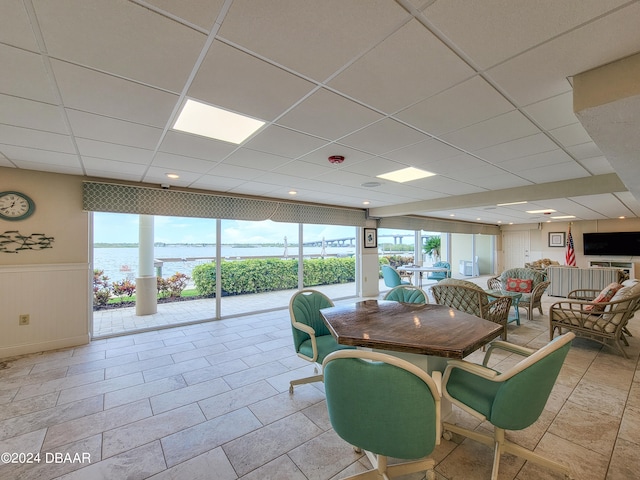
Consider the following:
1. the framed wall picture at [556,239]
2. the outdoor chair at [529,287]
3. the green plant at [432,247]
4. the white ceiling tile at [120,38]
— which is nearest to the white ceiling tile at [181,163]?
the white ceiling tile at [120,38]

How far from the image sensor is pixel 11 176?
343 centimetres

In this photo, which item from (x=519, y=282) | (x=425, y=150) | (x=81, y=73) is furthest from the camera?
(x=519, y=282)

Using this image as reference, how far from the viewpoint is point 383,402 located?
1208 millimetres

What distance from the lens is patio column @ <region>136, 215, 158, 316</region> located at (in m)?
5.22

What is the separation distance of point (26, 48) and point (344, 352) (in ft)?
6.63

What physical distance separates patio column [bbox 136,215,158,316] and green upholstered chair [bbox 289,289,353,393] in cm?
392

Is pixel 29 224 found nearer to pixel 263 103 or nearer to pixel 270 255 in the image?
pixel 263 103

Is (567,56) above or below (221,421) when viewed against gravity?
above

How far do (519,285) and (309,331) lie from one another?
4863 mm

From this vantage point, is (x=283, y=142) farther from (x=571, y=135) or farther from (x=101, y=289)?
(x=101, y=289)

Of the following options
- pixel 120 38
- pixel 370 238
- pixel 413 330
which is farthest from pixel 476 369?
pixel 370 238

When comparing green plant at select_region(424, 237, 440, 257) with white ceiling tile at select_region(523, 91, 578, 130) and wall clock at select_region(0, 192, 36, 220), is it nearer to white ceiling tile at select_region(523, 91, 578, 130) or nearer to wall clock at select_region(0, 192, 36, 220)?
white ceiling tile at select_region(523, 91, 578, 130)

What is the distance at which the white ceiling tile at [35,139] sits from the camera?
88.8 inches

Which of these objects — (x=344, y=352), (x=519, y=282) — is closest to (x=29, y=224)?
(x=344, y=352)
